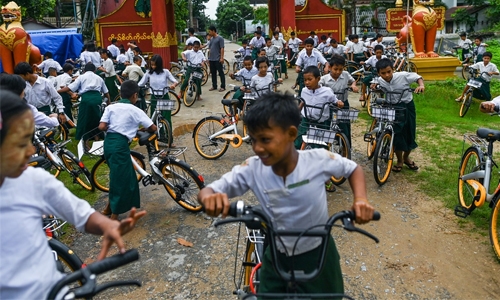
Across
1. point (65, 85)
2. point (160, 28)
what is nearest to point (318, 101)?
point (65, 85)

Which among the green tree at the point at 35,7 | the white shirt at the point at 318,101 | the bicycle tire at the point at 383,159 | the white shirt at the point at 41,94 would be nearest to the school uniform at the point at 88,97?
the white shirt at the point at 41,94

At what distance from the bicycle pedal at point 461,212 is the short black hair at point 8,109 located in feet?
15.4

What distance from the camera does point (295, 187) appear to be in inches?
88.3

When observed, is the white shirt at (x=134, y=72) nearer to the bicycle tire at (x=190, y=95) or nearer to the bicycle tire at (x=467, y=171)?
the bicycle tire at (x=190, y=95)

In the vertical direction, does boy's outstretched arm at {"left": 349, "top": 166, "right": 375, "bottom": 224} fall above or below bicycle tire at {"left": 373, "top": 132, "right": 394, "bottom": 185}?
above

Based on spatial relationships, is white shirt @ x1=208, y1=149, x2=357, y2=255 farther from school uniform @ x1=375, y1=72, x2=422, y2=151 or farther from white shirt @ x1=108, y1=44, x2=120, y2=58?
white shirt @ x1=108, y1=44, x2=120, y2=58

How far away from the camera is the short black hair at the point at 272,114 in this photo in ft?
7.17

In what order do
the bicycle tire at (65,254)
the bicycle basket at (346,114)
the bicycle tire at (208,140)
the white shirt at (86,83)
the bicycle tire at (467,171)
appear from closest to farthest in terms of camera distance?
the bicycle tire at (65,254) → the bicycle tire at (467,171) → the bicycle basket at (346,114) → the bicycle tire at (208,140) → the white shirt at (86,83)

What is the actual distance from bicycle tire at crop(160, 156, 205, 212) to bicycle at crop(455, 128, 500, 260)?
293cm

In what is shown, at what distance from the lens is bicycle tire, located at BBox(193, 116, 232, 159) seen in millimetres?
7801

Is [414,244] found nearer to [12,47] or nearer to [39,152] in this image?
[39,152]

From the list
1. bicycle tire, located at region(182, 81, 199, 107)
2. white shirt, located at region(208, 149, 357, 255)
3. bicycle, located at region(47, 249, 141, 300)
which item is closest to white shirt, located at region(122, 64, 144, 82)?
bicycle tire, located at region(182, 81, 199, 107)

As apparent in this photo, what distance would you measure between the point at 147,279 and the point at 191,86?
339 inches

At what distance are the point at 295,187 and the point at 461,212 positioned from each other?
12.3 ft
